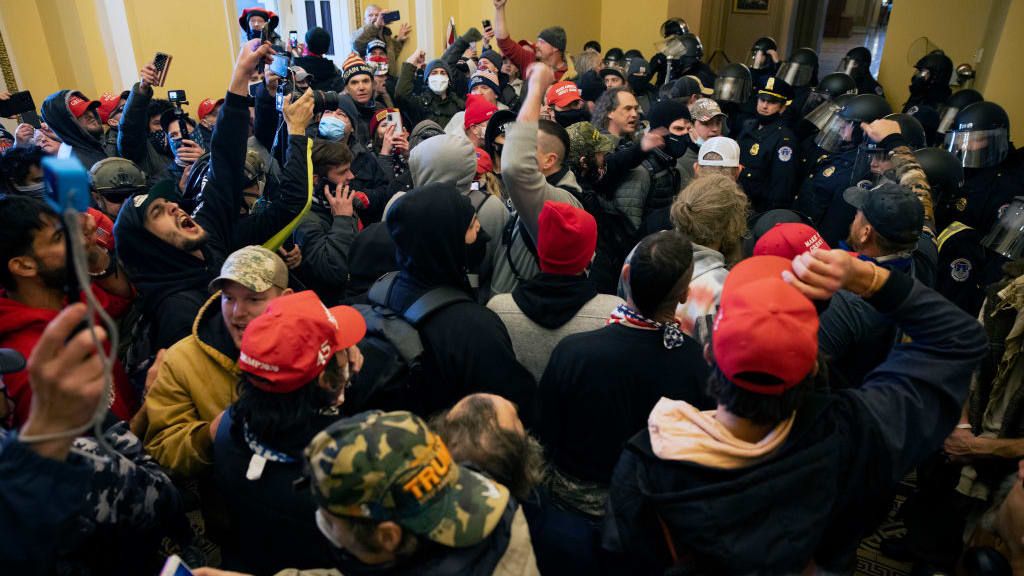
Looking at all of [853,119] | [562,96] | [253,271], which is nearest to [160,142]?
[562,96]

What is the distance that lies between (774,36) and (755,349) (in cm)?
1353

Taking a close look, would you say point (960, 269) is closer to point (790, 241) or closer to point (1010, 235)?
point (1010, 235)

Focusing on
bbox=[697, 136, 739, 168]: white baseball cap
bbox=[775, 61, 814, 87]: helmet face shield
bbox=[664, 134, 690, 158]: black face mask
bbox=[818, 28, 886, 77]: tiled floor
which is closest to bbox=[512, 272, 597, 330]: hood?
bbox=[697, 136, 739, 168]: white baseball cap

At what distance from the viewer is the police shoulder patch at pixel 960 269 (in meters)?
3.23

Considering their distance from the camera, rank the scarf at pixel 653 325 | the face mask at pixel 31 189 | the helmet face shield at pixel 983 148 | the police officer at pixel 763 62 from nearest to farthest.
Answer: the scarf at pixel 653 325
the face mask at pixel 31 189
the helmet face shield at pixel 983 148
the police officer at pixel 763 62

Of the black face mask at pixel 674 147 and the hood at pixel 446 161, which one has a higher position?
the hood at pixel 446 161

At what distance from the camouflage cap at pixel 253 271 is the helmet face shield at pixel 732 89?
5.61 meters

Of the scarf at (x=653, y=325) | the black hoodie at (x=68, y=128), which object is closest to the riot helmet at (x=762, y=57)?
the scarf at (x=653, y=325)

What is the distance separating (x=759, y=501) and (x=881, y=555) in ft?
7.42

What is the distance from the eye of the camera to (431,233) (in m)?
2.04

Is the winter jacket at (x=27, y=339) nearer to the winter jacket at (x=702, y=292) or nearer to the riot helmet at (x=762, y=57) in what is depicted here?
the winter jacket at (x=702, y=292)

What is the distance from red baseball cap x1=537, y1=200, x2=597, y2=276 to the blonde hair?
0.59 metres

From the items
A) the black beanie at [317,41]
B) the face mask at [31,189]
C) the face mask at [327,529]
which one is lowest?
the face mask at [327,529]

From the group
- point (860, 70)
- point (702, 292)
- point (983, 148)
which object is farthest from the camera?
point (860, 70)
